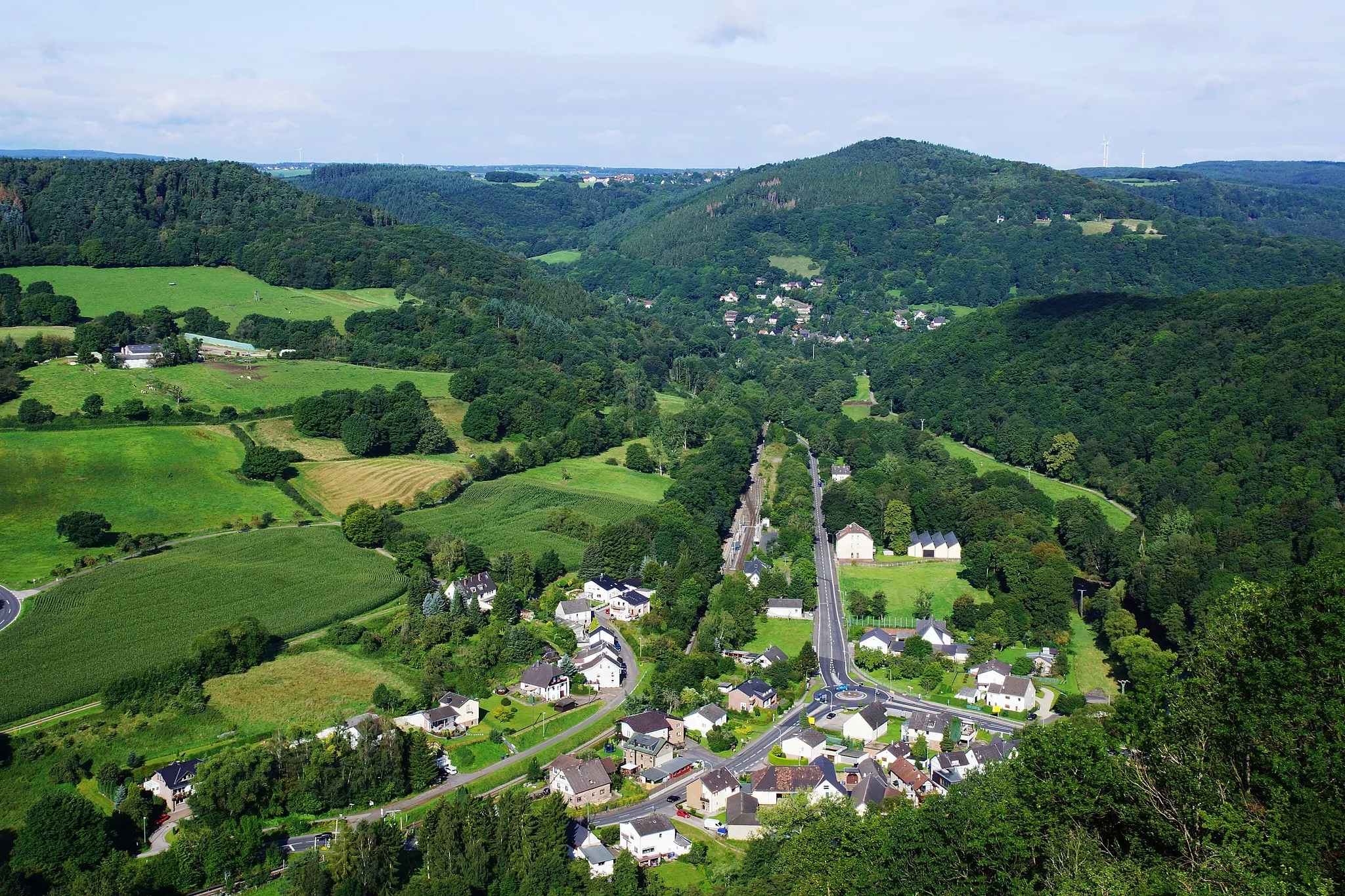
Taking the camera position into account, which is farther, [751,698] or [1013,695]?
[1013,695]

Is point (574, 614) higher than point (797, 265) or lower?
lower

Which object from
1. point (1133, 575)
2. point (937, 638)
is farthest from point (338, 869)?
point (1133, 575)

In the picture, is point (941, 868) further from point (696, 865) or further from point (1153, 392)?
point (1153, 392)

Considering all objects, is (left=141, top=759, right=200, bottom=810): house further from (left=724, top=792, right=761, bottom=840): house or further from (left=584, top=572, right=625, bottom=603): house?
(left=584, top=572, right=625, bottom=603): house

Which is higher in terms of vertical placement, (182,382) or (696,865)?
(182,382)

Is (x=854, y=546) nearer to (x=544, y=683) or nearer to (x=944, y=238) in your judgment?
(x=544, y=683)

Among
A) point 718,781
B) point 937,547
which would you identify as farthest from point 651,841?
point 937,547

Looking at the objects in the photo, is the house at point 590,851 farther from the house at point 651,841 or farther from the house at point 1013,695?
the house at point 1013,695

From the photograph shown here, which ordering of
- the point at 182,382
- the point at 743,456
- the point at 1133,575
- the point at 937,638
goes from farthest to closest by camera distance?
the point at 743,456 < the point at 182,382 < the point at 1133,575 < the point at 937,638

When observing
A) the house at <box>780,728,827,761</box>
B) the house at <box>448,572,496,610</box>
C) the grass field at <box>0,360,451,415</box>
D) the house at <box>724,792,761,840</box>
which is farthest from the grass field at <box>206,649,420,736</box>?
the grass field at <box>0,360,451,415</box>
